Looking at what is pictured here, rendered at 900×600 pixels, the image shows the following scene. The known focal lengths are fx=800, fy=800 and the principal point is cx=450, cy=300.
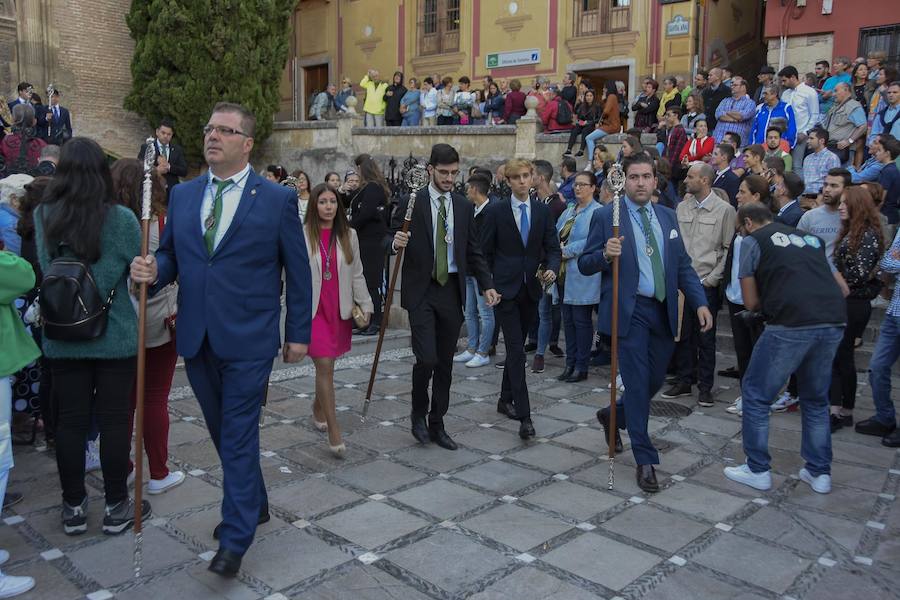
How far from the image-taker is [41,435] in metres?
5.68

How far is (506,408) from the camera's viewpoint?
21.6ft

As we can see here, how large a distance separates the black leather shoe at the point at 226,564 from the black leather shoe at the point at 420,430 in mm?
2230

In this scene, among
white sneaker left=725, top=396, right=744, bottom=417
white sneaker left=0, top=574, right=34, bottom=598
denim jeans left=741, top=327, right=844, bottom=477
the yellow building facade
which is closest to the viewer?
white sneaker left=0, top=574, right=34, bottom=598

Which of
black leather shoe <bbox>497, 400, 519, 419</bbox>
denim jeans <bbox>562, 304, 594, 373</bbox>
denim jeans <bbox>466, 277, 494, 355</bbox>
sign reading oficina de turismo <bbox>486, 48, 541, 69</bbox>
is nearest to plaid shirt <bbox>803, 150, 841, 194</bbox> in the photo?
denim jeans <bbox>562, 304, 594, 373</bbox>

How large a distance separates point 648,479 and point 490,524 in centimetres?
116

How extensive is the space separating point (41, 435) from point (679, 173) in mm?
9111

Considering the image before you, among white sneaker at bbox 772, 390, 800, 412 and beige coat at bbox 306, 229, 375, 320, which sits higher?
beige coat at bbox 306, 229, 375, 320

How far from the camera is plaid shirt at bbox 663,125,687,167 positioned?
11.9 m

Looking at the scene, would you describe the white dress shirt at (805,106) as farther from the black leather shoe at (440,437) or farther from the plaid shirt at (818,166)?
the black leather shoe at (440,437)

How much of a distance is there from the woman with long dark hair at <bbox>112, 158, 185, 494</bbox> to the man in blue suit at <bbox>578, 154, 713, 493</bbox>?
2609 mm

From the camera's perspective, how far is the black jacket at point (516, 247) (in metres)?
6.24

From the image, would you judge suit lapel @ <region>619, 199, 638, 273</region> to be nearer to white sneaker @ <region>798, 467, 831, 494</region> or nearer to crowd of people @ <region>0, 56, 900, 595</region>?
crowd of people @ <region>0, 56, 900, 595</region>

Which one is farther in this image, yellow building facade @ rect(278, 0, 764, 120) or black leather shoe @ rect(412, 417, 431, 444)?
yellow building facade @ rect(278, 0, 764, 120)

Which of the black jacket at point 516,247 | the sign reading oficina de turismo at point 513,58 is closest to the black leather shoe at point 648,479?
the black jacket at point 516,247
